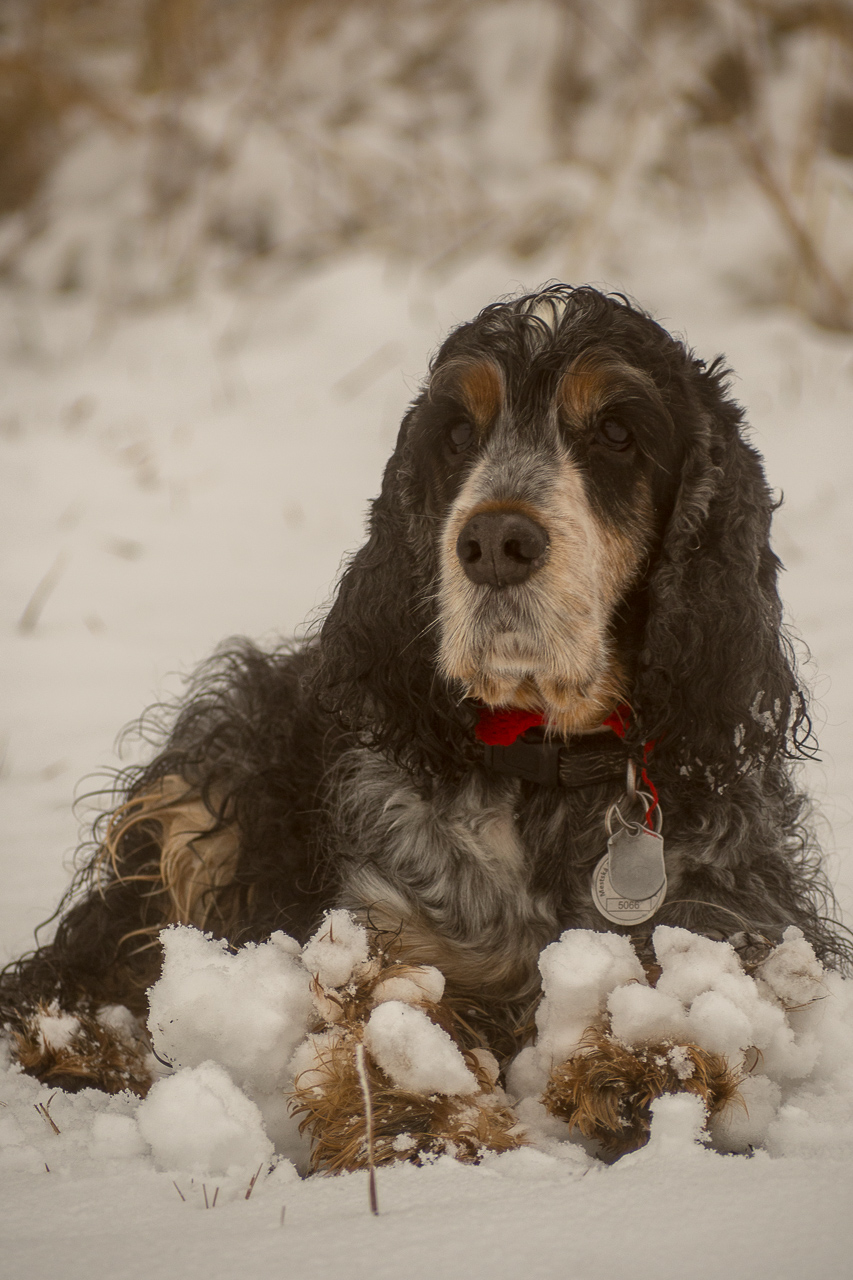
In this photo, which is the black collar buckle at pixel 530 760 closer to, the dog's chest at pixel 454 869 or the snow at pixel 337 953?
the dog's chest at pixel 454 869

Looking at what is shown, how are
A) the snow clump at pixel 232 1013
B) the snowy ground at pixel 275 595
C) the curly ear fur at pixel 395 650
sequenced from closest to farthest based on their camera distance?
the snowy ground at pixel 275 595, the snow clump at pixel 232 1013, the curly ear fur at pixel 395 650

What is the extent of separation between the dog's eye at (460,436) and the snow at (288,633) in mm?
1263

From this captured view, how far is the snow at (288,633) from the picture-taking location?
1.99 meters

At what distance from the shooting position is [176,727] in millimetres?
3891

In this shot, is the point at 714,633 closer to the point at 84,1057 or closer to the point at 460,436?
the point at 460,436

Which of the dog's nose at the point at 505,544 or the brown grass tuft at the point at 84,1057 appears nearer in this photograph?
the dog's nose at the point at 505,544

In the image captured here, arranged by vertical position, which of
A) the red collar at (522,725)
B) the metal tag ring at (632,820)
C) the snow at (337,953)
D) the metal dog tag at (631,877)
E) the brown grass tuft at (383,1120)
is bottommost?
the brown grass tuft at (383,1120)

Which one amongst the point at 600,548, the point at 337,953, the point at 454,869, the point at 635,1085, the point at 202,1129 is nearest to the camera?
the point at 202,1129

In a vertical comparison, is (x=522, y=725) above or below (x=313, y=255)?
below

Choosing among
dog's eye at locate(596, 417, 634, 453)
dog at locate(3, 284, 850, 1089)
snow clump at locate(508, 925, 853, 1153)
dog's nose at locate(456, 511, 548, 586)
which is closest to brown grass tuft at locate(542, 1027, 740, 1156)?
snow clump at locate(508, 925, 853, 1153)

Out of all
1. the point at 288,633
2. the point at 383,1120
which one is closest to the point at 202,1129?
the point at 383,1120

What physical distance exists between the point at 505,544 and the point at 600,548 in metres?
0.33

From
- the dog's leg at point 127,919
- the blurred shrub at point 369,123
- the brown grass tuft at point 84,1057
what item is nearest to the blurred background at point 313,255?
the blurred shrub at point 369,123

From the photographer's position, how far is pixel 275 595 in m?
6.67
